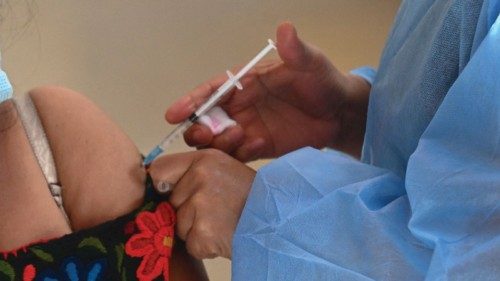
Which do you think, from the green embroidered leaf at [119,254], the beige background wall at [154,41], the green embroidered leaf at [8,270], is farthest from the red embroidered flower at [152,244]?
the beige background wall at [154,41]

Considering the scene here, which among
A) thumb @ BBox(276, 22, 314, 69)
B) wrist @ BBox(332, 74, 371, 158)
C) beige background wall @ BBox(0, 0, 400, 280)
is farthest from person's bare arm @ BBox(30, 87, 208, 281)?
beige background wall @ BBox(0, 0, 400, 280)

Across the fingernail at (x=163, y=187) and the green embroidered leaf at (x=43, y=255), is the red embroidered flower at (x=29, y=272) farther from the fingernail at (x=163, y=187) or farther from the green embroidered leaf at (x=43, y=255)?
the fingernail at (x=163, y=187)

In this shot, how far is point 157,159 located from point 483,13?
1.28 feet

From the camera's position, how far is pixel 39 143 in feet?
2.34

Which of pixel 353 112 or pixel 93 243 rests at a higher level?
pixel 93 243

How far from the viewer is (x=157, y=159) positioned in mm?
776

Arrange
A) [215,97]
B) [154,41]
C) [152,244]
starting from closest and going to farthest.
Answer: [152,244], [215,97], [154,41]

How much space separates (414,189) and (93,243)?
31cm

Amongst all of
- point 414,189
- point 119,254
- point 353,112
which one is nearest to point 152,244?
point 119,254

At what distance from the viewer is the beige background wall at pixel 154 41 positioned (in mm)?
1357

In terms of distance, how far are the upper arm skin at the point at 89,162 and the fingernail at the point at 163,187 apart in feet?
0.06

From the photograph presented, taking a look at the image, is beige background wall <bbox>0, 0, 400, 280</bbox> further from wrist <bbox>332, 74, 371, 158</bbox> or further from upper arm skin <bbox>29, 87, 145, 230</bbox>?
upper arm skin <bbox>29, 87, 145, 230</bbox>

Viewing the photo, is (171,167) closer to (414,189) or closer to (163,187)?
(163,187)

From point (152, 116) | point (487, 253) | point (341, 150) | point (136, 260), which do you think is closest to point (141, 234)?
point (136, 260)
